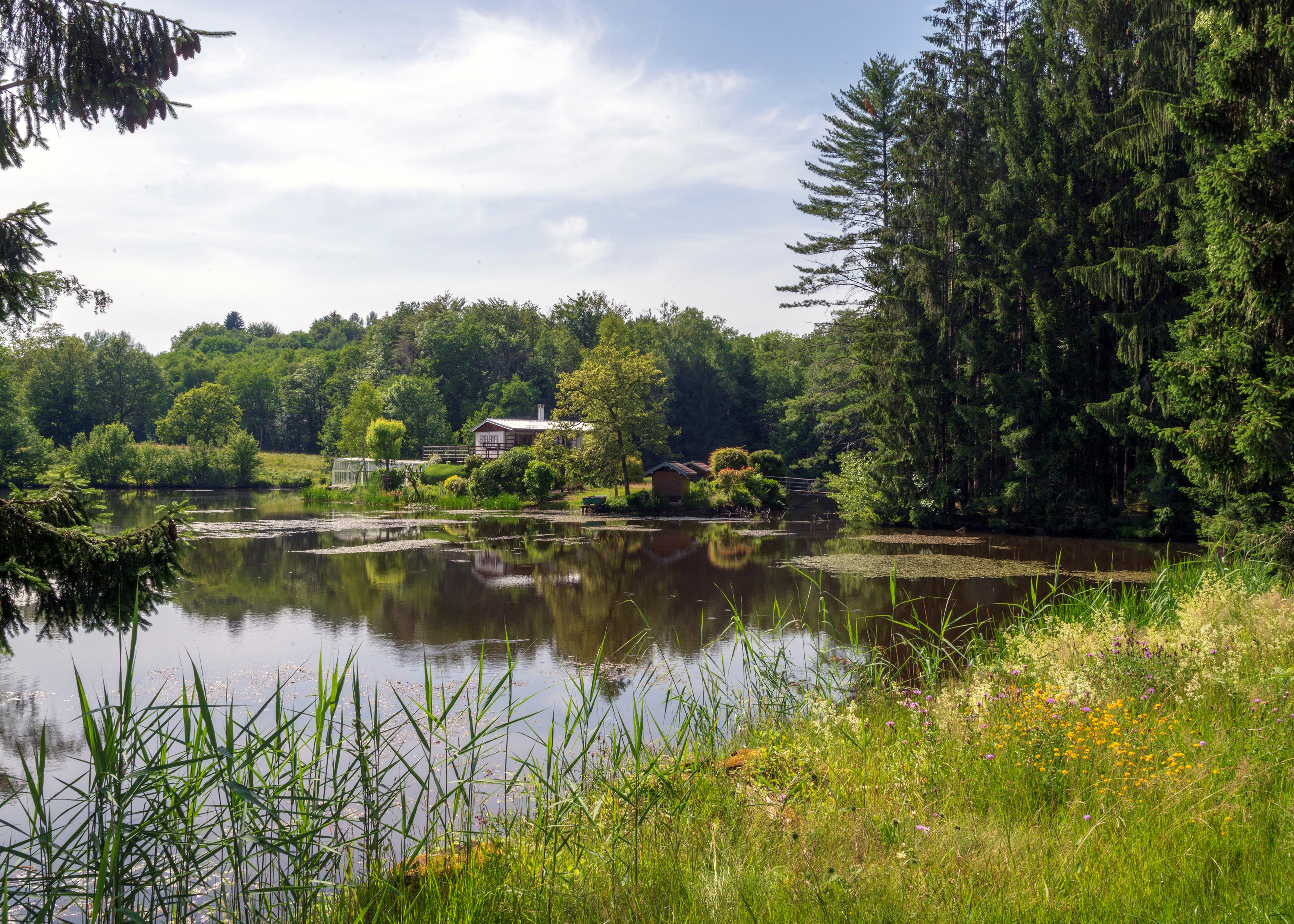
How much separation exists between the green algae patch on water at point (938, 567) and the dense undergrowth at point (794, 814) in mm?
9908

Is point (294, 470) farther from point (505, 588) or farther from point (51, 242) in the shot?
point (51, 242)

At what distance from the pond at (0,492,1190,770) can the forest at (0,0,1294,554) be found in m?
1.97

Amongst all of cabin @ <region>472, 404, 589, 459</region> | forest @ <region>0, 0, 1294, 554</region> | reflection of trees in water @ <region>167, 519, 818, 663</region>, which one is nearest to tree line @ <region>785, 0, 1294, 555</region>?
forest @ <region>0, 0, 1294, 554</region>

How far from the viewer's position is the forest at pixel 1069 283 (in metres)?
9.26

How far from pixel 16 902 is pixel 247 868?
1.67 metres

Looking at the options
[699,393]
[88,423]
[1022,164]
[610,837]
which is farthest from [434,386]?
[610,837]

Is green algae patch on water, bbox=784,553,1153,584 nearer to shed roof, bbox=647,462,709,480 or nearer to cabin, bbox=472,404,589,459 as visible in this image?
shed roof, bbox=647,462,709,480

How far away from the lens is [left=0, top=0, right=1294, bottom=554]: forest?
9.26 metres

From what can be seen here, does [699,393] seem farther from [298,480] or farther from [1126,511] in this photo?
[1126,511]

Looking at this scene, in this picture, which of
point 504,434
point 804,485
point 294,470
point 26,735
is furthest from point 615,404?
point 26,735

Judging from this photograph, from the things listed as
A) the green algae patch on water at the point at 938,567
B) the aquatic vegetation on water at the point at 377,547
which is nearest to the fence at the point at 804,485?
the green algae patch on water at the point at 938,567

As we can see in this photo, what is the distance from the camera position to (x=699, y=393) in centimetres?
5456

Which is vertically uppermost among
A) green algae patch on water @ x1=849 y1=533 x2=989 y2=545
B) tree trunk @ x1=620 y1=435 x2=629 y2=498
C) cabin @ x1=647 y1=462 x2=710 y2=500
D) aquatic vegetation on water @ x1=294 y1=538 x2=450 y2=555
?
tree trunk @ x1=620 y1=435 x2=629 y2=498

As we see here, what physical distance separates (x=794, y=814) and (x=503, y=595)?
10664mm
